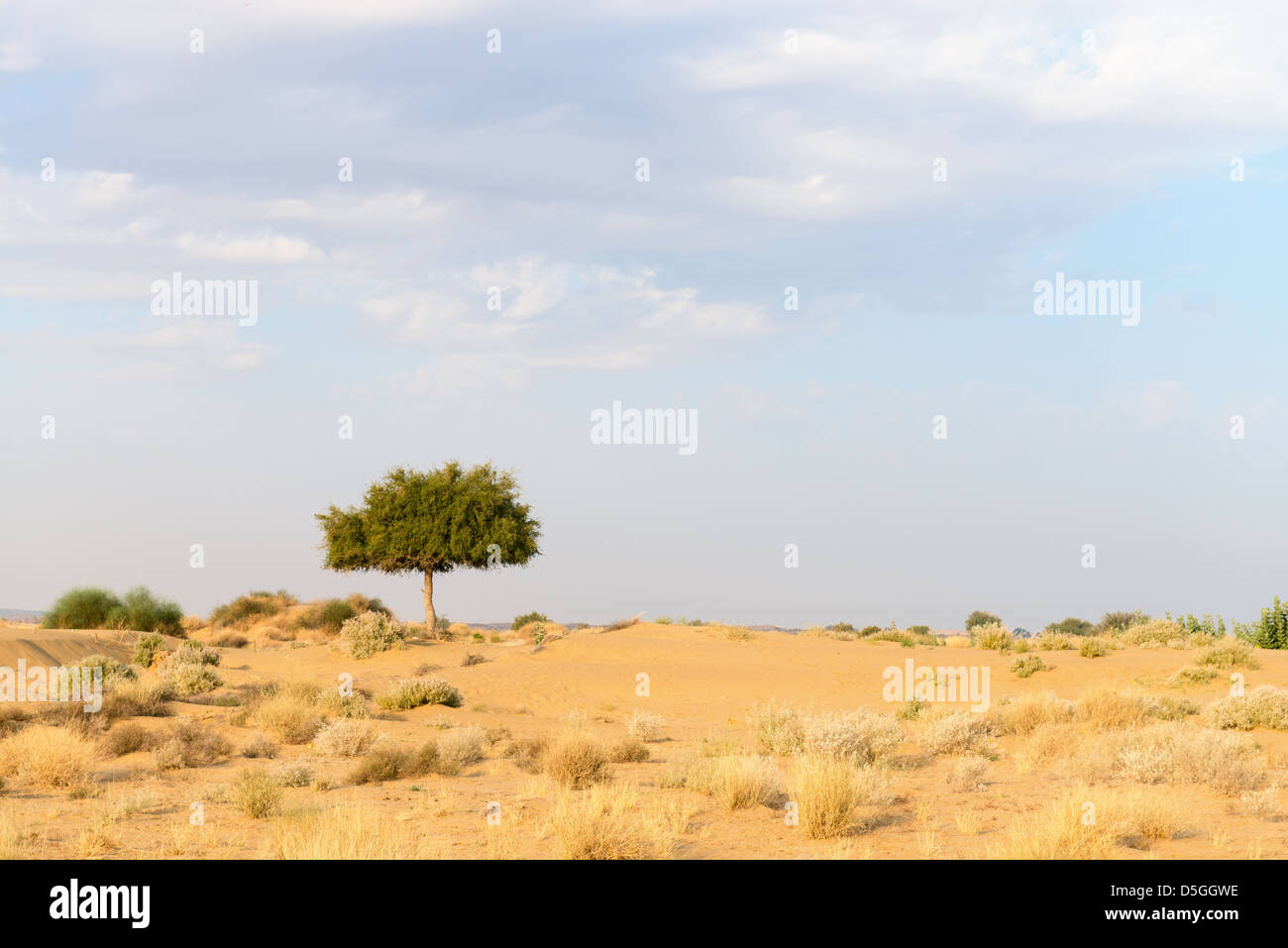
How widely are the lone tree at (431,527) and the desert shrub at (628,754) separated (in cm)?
2831

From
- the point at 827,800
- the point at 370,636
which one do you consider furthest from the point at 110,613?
the point at 827,800

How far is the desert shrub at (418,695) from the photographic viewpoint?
68.9ft

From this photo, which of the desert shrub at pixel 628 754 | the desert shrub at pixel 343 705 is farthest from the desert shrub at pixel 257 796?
the desert shrub at pixel 343 705

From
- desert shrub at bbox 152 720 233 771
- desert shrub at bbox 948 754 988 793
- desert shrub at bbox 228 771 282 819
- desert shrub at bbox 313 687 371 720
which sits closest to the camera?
desert shrub at bbox 228 771 282 819

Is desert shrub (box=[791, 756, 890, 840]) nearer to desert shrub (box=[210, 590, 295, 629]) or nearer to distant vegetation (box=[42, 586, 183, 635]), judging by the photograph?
distant vegetation (box=[42, 586, 183, 635])

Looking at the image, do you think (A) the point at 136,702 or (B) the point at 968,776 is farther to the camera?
(A) the point at 136,702

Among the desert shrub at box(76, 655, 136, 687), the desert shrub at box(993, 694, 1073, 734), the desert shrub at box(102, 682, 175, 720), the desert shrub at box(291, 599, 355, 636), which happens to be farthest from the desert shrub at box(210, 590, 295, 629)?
the desert shrub at box(993, 694, 1073, 734)

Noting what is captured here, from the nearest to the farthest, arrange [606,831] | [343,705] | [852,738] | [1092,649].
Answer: [606,831]
[852,738]
[343,705]
[1092,649]

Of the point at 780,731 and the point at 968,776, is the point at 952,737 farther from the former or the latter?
the point at 968,776

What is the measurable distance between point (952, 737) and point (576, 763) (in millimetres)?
5754

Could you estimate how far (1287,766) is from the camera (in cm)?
1358

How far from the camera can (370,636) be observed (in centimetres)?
3344

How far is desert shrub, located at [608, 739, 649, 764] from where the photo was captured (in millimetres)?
15008

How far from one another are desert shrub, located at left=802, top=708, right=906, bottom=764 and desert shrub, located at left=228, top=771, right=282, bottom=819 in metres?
6.22
